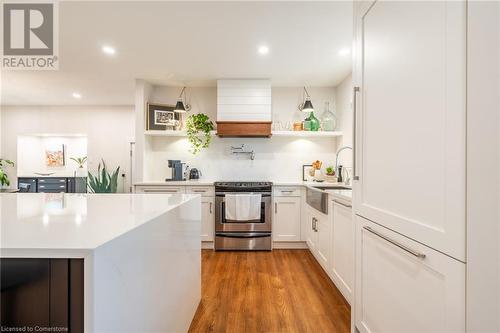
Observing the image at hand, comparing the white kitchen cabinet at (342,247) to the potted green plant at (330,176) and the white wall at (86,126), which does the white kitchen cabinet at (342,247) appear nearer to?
the potted green plant at (330,176)

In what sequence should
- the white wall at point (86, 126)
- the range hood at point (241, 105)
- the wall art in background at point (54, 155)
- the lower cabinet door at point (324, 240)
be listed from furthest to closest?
the wall art in background at point (54, 155) → the white wall at point (86, 126) → the range hood at point (241, 105) → the lower cabinet door at point (324, 240)

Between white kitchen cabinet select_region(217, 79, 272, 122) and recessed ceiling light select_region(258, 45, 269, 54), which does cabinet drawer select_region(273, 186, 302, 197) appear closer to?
white kitchen cabinet select_region(217, 79, 272, 122)

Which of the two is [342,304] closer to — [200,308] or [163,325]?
[200,308]

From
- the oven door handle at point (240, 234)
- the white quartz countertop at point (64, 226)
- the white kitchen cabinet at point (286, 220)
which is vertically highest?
the white quartz countertop at point (64, 226)

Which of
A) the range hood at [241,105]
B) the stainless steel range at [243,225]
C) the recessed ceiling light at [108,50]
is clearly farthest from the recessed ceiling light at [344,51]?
the recessed ceiling light at [108,50]

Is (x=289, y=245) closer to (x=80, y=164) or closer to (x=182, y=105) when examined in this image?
(x=182, y=105)

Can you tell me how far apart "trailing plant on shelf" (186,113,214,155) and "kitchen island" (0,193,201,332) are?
8.14 ft

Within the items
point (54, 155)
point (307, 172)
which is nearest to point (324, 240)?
point (307, 172)

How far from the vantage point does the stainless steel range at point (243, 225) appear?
3326mm

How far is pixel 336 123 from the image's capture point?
387 centimetres

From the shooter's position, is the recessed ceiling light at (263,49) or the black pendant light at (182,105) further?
the black pendant light at (182,105)

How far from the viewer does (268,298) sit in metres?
2.10

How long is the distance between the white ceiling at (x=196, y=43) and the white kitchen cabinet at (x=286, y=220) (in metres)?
1.87

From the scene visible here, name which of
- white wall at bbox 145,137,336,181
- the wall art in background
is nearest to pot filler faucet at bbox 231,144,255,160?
white wall at bbox 145,137,336,181
